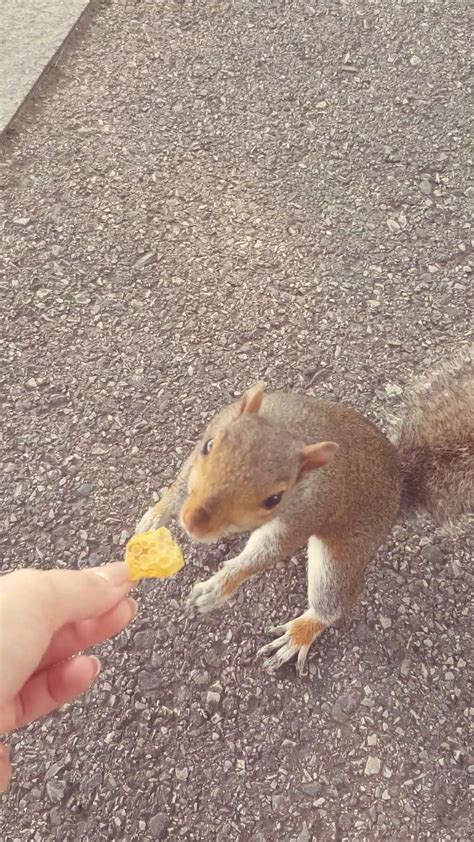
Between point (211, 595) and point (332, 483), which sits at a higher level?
point (332, 483)

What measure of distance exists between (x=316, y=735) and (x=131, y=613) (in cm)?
64

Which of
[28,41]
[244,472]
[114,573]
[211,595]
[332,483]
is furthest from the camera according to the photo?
[28,41]

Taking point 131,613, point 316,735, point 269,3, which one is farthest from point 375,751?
point 269,3

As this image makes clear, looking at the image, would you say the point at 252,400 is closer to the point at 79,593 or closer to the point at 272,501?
the point at 272,501

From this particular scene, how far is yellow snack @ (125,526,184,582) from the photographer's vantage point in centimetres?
112

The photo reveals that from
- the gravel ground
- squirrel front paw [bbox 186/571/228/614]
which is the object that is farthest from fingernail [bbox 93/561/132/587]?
the gravel ground

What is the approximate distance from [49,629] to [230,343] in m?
1.16

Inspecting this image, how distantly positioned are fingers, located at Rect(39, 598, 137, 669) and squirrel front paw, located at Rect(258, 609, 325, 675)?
0.55 meters

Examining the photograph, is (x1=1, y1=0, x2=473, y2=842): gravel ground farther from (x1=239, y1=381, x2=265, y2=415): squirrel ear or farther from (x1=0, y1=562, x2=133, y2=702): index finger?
(x1=0, y1=562, x2=133, y2=702): index finger

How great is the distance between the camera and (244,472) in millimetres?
1165

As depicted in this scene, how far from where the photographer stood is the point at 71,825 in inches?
55.4

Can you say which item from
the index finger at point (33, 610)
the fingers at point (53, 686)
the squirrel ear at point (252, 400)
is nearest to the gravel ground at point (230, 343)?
the fingers at point (53, 686)

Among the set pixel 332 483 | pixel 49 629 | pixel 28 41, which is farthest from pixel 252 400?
pixel 28 41

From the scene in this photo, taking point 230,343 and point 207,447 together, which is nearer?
point 207,447
